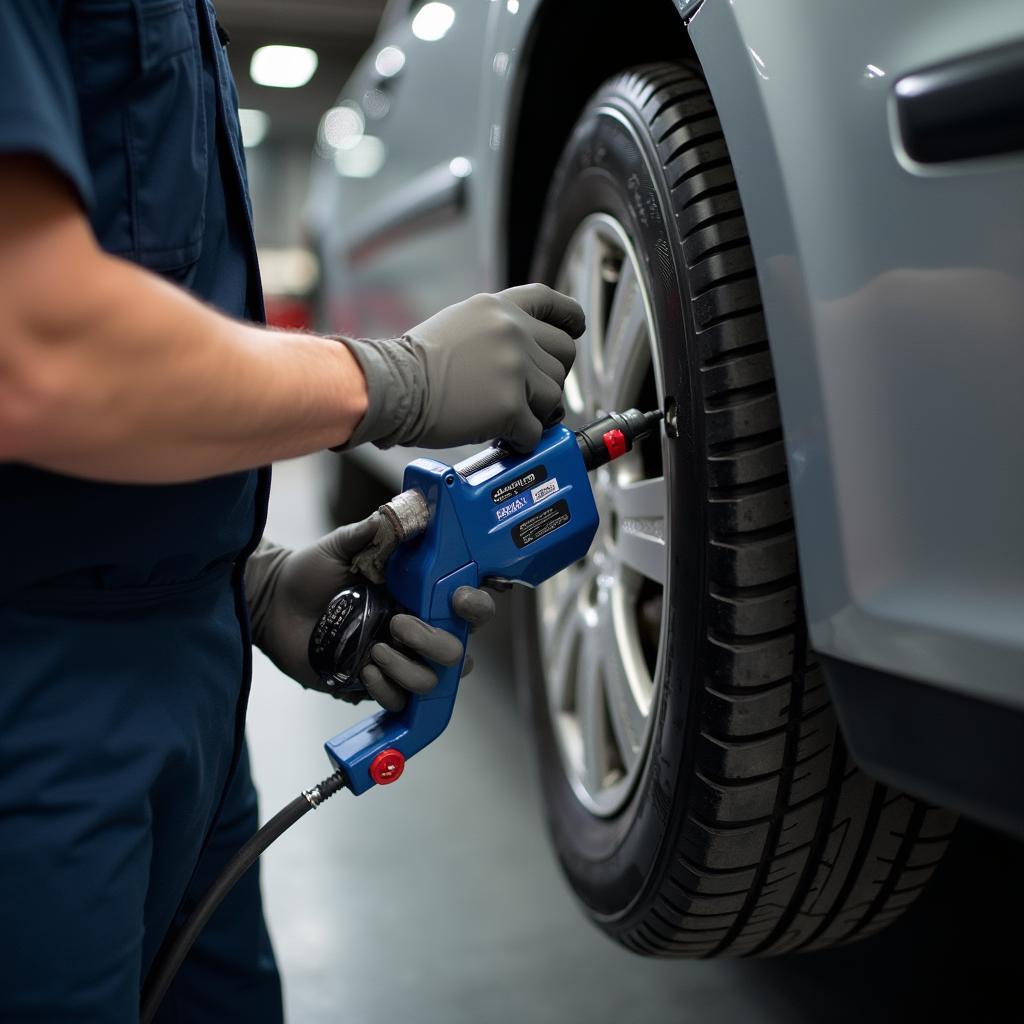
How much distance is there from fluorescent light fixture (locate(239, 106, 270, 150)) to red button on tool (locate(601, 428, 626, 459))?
11.1 m

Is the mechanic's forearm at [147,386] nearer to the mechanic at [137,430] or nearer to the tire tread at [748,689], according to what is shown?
the mechanic at [137,430]

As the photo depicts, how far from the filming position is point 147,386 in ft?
1.76

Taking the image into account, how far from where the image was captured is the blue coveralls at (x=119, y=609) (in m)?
0.63

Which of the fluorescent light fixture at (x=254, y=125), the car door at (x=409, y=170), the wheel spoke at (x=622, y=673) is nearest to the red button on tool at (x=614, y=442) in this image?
the wheel spoke at (x=622, y=673)

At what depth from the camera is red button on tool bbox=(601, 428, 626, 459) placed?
866mm

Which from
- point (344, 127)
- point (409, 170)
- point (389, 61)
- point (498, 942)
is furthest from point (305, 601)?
point (344, 127)

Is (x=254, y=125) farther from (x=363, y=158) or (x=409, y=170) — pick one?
(x=409, y=170)

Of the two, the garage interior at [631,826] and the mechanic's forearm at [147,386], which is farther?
the garage interior at [631,826]

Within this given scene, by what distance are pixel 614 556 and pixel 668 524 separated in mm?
211

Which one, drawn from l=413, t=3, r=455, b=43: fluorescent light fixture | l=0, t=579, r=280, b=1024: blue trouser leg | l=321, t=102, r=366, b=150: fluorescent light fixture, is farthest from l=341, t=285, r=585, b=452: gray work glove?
l=321, t=102, r=366, b=150: fluorescent light fixture

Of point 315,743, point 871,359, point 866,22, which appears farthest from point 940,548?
point 315,743

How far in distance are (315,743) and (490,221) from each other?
0.98 m

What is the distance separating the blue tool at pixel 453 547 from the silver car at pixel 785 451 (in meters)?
0.09

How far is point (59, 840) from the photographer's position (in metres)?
0.66
